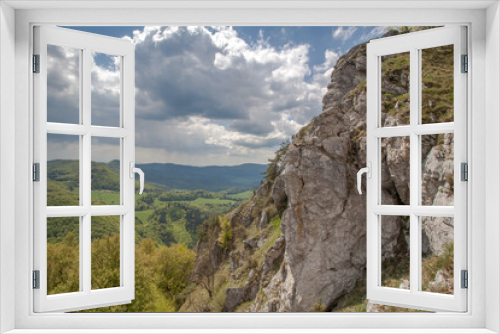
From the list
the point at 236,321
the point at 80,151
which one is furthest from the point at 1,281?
the point at 236,321

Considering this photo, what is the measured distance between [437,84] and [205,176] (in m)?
9.10

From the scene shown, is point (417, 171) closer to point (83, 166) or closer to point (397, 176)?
point (83, 166)

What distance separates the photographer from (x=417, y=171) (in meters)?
1.58

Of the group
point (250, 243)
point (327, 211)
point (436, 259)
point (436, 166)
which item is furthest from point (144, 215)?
point (436, 259)

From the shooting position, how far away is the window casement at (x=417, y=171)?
142 cm

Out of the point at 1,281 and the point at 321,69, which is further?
the point at 321,69

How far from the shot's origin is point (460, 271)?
1408mm

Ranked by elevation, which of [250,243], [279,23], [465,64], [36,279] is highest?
[279,23]

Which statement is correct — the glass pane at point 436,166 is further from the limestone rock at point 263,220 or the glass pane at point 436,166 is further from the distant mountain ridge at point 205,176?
the distant mountain ridge at point 205,176

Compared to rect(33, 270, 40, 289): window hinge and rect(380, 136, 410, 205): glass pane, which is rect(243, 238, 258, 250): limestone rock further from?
rect(33, 270, 40, 289): window hinge

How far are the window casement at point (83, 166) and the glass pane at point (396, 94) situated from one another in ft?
10.8

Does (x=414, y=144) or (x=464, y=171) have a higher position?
(x=414, y=144)

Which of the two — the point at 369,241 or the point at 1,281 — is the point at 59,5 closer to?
the point at 1,281

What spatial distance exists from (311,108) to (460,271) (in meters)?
9.35
